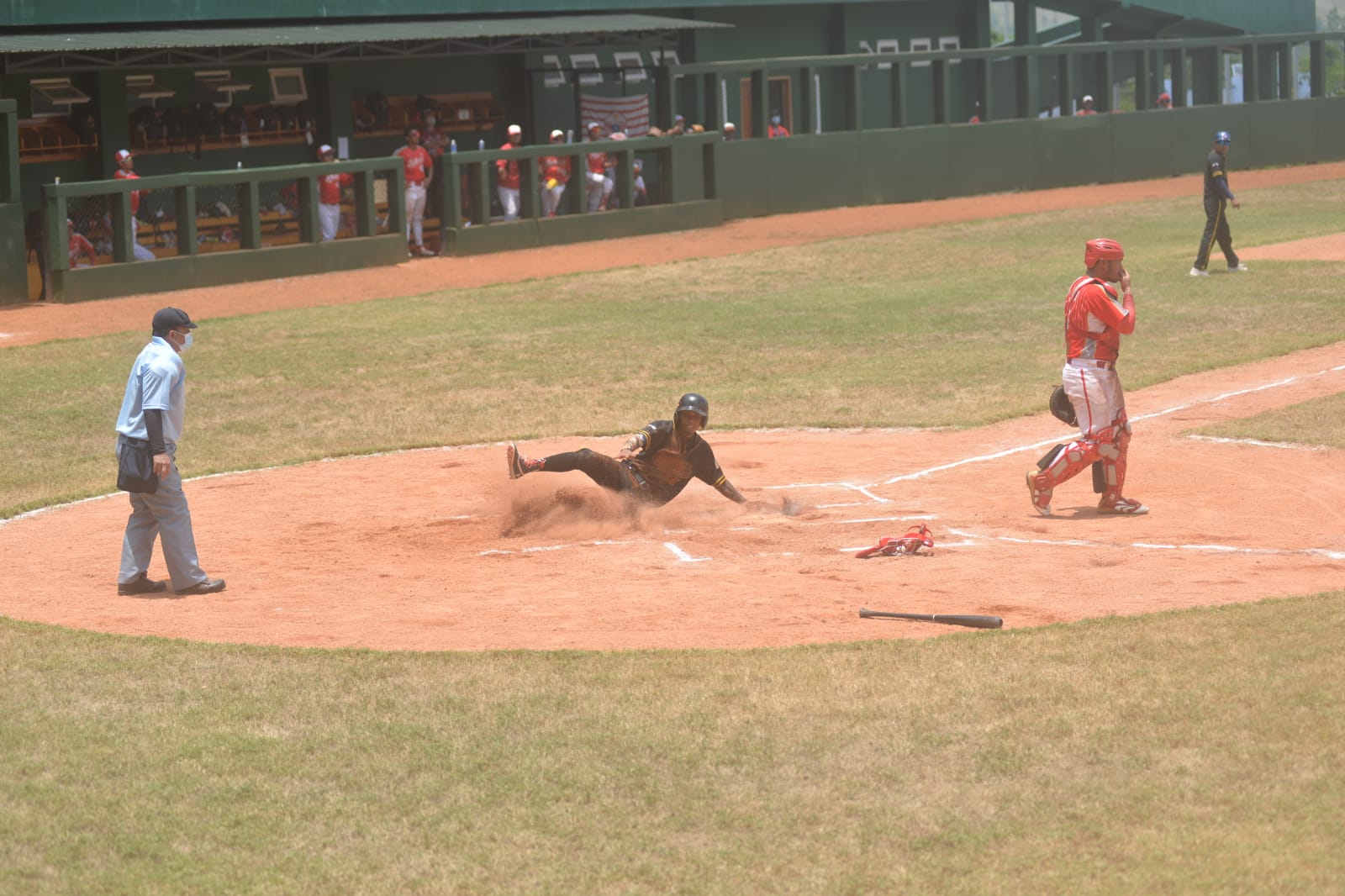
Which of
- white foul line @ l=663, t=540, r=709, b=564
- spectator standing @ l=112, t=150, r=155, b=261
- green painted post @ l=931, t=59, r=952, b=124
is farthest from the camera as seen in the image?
green painted post @ l=931, t=59, r=952, b=124

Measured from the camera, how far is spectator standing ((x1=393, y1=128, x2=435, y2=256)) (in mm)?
28812

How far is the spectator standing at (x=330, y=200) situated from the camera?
2769 cm

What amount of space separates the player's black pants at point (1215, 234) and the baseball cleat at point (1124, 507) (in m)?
13.2

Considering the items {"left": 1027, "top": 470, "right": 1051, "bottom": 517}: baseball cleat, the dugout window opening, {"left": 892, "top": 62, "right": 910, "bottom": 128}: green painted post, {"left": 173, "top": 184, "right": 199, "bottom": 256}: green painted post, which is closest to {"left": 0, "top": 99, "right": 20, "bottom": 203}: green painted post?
{"left": 173, "top": 184, "right": 199, "bottom": 256}: green painted post

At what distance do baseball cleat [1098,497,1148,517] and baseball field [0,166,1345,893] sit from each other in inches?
6.5

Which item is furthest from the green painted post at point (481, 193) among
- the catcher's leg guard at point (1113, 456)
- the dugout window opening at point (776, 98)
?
the catcher's leg guard at point (1113, 456)

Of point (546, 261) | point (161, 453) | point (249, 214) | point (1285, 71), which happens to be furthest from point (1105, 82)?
point (161, 453)

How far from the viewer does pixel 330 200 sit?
91.0 ft

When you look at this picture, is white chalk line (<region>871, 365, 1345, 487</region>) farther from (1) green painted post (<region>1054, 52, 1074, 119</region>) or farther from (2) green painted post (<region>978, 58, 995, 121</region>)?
(1) green painted post (<region>1054, 52, 1074, 119</region>)

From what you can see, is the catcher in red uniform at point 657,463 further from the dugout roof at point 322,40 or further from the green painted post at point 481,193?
the green painted post at point 481,193

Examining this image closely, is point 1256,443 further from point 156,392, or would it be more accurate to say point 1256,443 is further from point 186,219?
point 186,219

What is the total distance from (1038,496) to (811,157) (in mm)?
25726

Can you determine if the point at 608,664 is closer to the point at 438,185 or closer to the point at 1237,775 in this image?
the point at 1237,775

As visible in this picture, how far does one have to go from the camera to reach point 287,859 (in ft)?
20.7
